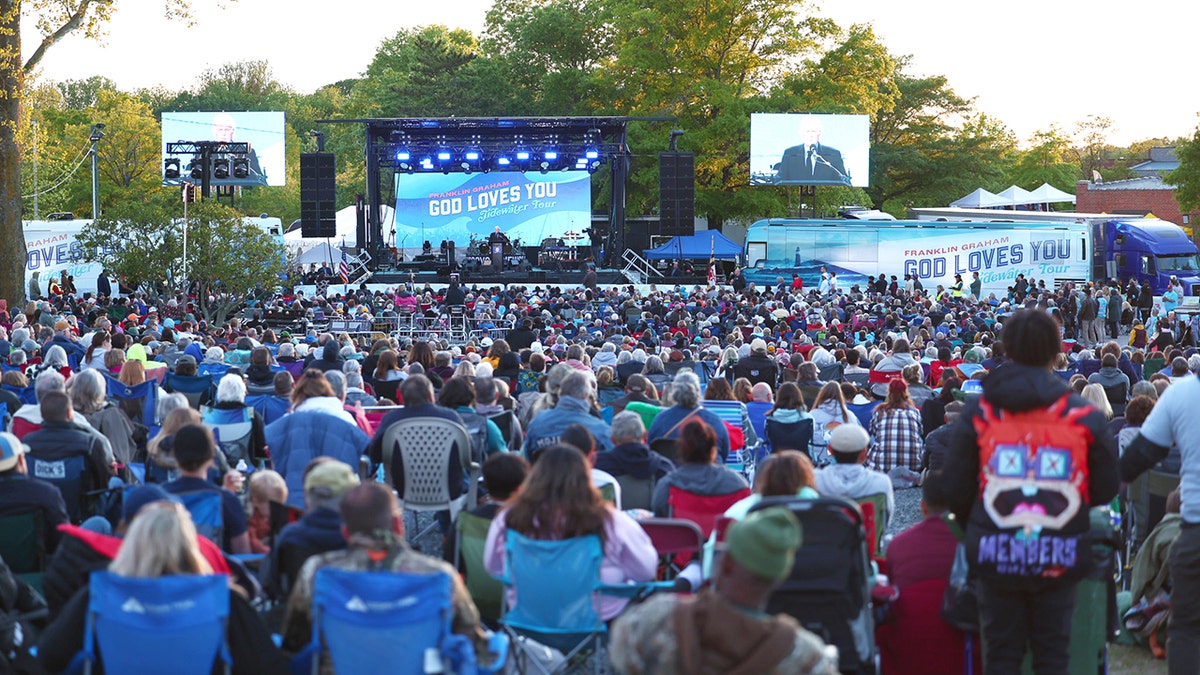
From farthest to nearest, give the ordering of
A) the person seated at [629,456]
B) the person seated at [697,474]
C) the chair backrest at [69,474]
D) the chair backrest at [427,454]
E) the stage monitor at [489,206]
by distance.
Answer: the stage monitor at [489,206]
the chair backrest at [427,454]
the person seated at [629,456]
the chair backrest at [69,474]
the person seated at [697,474]

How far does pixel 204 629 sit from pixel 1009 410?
2527 mm

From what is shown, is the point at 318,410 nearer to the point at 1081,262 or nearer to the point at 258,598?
the point at 258,598

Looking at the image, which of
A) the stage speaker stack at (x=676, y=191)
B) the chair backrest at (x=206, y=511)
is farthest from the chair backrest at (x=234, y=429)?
the stage speaker stack at (x=676, y=191)

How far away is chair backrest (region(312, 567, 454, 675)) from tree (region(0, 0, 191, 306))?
19.1 m

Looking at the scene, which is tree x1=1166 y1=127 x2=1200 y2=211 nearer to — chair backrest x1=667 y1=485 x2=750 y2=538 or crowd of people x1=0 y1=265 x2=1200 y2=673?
crowd of people x1=0 y1=265 x2=1200 y2=673

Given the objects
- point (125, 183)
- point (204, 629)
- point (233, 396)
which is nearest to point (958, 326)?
point (233, 396)

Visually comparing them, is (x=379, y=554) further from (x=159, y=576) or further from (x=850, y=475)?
(x=850, y=475)

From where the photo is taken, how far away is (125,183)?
56.3 m

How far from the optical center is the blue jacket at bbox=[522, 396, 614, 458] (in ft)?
23.7

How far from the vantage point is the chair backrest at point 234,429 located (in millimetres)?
7793

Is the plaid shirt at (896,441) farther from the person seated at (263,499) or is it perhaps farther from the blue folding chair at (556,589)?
the person seated at (263,499)

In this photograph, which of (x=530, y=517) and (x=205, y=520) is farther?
(x=205, y=520)

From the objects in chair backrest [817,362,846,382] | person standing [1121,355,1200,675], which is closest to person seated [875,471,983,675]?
person standing [1121,355,1200,675]

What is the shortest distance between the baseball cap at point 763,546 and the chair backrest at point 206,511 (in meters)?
2.61
